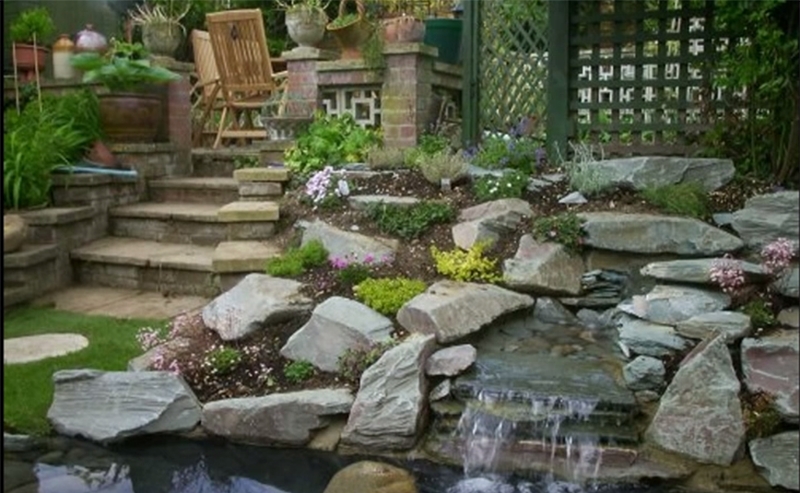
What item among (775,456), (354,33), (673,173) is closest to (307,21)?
(354,33)

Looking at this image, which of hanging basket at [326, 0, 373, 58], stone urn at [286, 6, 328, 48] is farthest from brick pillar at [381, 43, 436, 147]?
stone urn at [286, 6, 328, 48]

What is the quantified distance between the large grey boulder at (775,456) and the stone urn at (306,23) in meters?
4.16

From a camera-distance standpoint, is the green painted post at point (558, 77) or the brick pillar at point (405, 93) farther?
the brick pillar at point (405, 93)

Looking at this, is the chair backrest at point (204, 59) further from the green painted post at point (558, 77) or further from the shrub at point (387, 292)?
the shrub at point (387, 292)

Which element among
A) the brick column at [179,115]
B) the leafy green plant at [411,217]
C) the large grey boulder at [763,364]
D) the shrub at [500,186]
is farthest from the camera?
the brick column at [179,115]

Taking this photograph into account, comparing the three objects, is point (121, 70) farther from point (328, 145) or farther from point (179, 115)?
point (328, 145)

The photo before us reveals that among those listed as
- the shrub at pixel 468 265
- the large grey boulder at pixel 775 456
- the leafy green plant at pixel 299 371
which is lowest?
the large grey boulder at pixel 775 456

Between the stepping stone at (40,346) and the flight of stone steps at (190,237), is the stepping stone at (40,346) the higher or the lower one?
the lower one

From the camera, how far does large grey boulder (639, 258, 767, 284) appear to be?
3.68m

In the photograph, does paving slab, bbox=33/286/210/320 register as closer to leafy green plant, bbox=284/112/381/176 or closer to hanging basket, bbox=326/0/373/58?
leafy green plant, bbox=284/112/381/176

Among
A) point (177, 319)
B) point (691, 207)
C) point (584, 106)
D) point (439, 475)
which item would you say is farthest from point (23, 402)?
point (584, 106)

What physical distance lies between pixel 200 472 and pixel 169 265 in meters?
2.03

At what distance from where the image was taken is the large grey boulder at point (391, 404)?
3.28 metres

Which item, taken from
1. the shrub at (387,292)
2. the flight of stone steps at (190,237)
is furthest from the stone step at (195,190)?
the shrub at (387,292)
